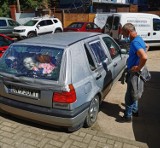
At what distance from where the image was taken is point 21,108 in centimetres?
366

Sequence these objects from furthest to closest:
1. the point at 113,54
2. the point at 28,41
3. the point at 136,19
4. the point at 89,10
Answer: the point at 89,10 < the point at 136,19 < the point at 113,54 < the point at 28,41

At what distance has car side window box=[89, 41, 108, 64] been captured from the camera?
14.0 ft

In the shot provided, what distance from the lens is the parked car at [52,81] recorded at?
3375mm

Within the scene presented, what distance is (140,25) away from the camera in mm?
12141

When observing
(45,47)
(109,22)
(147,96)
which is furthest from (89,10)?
(45,47)

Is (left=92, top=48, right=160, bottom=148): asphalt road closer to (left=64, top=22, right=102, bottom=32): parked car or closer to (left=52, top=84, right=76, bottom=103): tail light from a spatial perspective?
(left=52, top=84, right=76, bottom=103): tail light

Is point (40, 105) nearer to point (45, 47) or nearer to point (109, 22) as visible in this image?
point (45, 47)

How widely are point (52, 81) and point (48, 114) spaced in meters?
0.51

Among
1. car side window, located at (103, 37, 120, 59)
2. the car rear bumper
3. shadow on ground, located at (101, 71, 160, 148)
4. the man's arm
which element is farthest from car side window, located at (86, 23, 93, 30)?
the car rear bumper

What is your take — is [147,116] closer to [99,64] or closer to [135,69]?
[135,69]

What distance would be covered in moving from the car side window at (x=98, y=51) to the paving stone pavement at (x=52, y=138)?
1331mm

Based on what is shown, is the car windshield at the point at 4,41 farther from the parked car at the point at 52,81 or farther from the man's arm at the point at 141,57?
the man's arm at the point at 141,57

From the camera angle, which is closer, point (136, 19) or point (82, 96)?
point (82, 96)

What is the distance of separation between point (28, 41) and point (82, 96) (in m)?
1.36
